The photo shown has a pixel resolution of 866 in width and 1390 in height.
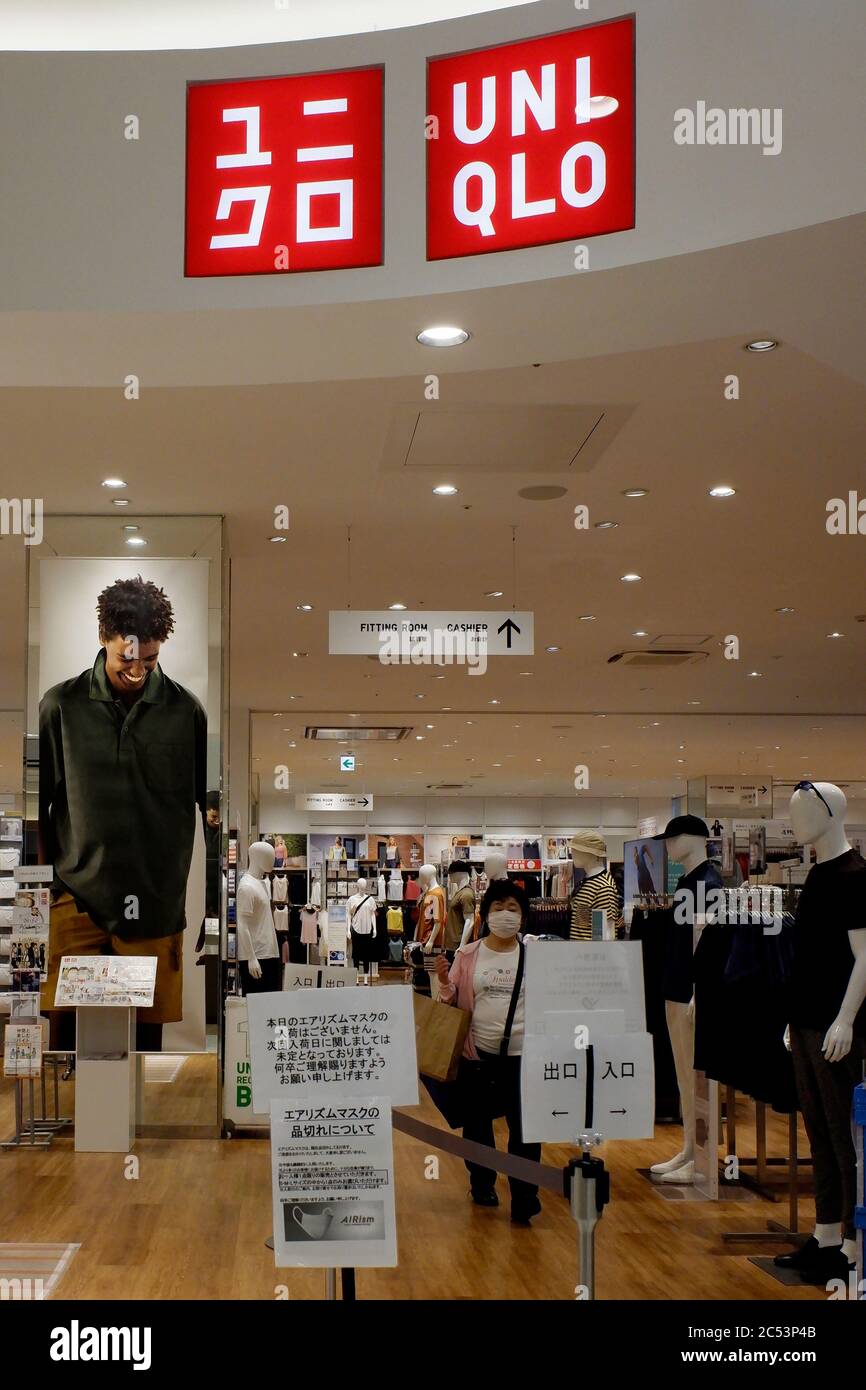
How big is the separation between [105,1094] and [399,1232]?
2.33 meters

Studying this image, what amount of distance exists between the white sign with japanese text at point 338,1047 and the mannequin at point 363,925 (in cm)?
1462

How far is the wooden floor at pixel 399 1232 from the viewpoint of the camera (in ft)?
15.5

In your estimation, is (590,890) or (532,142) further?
(590,890)

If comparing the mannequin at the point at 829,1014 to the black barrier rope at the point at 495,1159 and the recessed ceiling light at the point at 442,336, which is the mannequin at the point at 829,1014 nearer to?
the black barrier rope at the point at 495,1159

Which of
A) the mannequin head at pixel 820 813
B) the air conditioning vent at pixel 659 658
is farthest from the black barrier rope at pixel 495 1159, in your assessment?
the air conditioning vent at pixel 659 658

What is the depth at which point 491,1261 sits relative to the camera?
16.5ft

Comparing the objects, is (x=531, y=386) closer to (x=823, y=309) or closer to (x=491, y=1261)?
(x=823, y=309)

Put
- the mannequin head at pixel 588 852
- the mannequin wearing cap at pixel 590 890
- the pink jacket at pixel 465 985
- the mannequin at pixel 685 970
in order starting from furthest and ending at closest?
the mannequin head at pixel 588 852 < the mannequin wearing cap at pixel 590 890 < the mannequin at pixel 685 970 < the pink jacket at pixel 465 985

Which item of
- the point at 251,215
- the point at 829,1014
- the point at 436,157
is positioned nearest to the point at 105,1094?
the point at 829,1014

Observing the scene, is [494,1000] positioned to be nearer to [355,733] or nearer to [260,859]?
[260,859]

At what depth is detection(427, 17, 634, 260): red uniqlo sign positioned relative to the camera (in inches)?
152

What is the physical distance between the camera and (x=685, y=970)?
6.15m

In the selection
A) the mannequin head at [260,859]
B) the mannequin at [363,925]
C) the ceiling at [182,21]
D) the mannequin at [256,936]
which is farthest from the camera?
the mannequin at [363,925]
